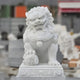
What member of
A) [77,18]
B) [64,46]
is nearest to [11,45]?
[64,46]

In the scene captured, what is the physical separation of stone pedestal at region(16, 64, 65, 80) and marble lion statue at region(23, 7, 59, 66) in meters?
0.12

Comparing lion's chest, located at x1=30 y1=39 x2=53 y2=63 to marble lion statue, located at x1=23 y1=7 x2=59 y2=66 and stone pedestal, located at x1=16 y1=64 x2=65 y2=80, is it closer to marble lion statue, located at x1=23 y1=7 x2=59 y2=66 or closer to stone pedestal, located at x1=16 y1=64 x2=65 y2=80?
marble lion statue, located at x1=23 y1=7 x2=59 y2=66

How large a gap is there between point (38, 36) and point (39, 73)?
1.79 ft

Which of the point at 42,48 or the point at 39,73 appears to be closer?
the point at 39,73

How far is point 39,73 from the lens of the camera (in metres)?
4.06

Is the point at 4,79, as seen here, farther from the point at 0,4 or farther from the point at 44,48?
the point at 0,4

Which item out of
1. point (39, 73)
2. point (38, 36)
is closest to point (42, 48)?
point (38, 36)

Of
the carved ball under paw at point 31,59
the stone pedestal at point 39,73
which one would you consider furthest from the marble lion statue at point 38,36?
the stone pedestal at point 39,73

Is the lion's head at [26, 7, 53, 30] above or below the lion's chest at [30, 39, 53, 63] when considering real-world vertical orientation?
above

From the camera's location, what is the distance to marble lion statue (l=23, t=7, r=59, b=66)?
406 centimetres

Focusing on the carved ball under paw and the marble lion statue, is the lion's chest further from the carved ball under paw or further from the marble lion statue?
the carved ball under paw

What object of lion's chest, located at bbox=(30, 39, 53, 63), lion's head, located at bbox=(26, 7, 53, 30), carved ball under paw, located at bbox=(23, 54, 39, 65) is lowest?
carved ball under paw, located at bbox=(23, 54, 39, 65)

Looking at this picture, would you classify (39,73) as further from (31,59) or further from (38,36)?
(38,36)

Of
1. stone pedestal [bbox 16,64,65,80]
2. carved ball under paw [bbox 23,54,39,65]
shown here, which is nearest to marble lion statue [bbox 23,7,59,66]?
carved ball under paw [bbox 23,54,39,65]
